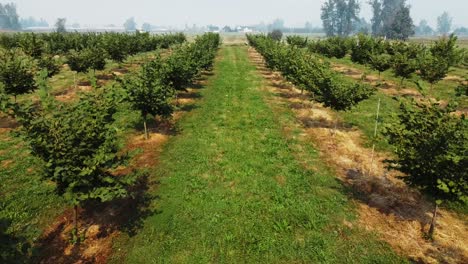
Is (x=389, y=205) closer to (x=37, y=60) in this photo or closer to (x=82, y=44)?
(x=37, y=60)

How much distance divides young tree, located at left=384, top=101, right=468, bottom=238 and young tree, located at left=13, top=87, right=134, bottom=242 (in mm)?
9181

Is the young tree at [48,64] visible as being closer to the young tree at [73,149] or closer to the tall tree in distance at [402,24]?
the young tree at [73,149]

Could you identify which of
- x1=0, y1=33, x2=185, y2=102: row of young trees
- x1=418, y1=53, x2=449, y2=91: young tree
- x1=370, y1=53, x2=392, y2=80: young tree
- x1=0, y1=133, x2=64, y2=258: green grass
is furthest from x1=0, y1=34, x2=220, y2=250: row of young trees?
x1=370, y1=53, x2=392, y2=80: young tree

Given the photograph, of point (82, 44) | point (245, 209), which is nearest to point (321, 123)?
point (245, 209)

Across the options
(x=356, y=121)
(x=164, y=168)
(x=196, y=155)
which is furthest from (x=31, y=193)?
(x=356, y=121)

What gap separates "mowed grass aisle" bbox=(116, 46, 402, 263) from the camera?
1110 centimetres

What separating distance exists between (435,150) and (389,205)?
3974mm

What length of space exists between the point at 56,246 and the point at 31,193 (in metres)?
4.34

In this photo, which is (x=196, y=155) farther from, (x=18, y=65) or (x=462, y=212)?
(x=18, y=65)

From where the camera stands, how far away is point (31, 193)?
1438cm

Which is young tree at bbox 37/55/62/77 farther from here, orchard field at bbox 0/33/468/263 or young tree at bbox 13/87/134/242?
young tree at bbox 13/87/134/242

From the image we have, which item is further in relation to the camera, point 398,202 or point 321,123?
point 321,123

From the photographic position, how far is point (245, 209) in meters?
13.5

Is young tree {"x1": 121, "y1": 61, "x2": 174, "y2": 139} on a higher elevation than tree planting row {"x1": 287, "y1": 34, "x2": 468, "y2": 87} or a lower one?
lower
